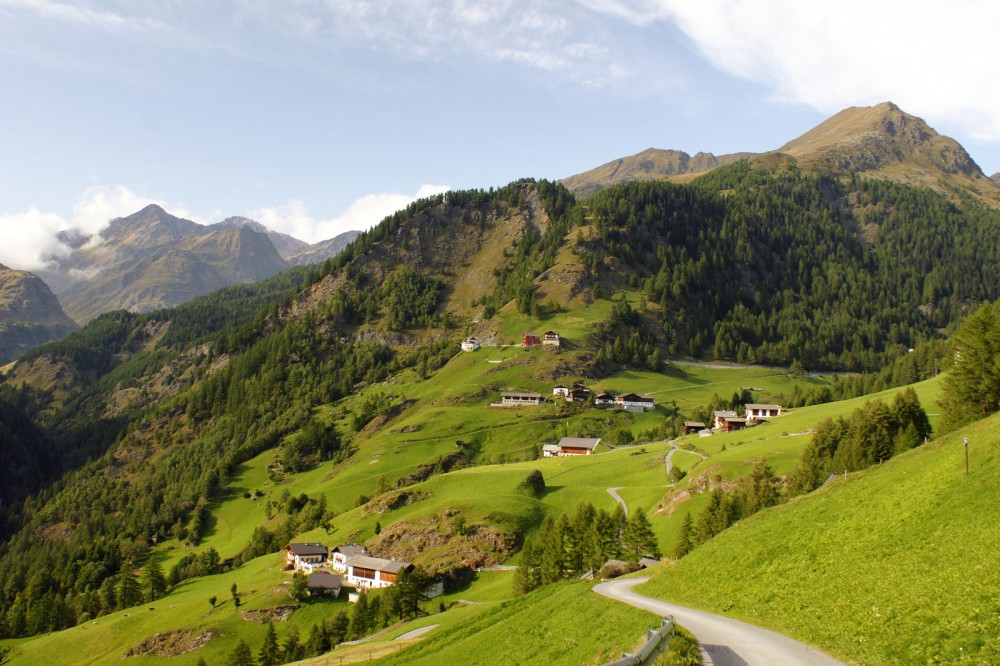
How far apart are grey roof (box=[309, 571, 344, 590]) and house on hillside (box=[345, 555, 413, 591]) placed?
1729 millimetres

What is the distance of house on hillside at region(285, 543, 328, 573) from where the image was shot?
97750 millimetres

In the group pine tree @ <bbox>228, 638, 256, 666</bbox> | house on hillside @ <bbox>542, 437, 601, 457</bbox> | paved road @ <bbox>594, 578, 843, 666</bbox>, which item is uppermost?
paved road @ <bbox>594, 578, 843, 666</bbox>

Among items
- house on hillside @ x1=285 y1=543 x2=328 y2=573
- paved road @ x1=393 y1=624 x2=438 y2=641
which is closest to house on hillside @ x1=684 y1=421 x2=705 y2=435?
house on hillside @ x1=285 y1=543 x2=328 y2=573

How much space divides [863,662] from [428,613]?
6007 centimetres

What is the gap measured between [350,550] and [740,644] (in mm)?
79889

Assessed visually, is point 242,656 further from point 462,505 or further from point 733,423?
point 733,423

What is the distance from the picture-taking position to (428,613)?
7394cm

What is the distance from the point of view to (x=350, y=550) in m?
95.8

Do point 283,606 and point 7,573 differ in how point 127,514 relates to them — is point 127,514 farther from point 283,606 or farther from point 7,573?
point 283,606

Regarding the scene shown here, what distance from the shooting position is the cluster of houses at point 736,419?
138m

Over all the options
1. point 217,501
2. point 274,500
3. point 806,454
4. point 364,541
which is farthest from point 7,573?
point 806,454

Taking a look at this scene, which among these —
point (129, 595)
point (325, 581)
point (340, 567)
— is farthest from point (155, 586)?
point (325, 581)

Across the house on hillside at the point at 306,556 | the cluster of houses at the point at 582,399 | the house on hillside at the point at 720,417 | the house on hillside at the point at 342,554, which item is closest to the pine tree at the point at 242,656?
the house on hillside at the point at 342,554

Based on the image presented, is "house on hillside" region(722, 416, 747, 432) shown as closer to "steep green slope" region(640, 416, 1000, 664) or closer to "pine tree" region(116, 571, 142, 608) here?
"steep green slope" region(640, 416, 1000, 664)
